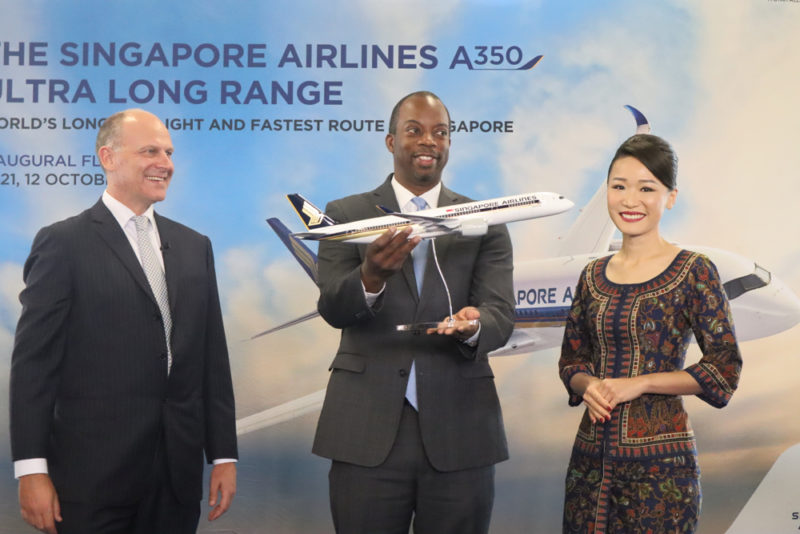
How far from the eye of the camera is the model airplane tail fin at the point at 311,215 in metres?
3.47

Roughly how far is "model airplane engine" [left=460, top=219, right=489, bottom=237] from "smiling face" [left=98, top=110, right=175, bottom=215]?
1251mm

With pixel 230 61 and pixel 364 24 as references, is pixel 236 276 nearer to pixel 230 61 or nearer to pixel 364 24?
pixel 230 61

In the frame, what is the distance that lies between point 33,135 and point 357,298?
12.1ft

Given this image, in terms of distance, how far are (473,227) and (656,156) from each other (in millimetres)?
763

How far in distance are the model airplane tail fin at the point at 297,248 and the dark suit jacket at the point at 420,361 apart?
2.22 m

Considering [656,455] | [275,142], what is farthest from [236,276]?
[656,455]

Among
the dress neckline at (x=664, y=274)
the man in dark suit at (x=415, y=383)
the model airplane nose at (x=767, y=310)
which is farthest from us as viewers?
the model airplane nose at (x=767, y=310)

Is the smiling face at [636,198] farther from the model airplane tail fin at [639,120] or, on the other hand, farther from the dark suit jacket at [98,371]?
the model airplane tail fin at [639,120]

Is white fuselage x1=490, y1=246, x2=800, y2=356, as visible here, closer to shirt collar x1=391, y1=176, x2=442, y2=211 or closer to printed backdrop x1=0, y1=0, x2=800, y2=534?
printed backdrop x1=0, y1=0, x2=800, y2=534

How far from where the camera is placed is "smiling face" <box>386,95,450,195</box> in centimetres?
330

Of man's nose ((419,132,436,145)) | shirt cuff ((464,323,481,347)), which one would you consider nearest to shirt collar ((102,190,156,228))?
man's nose ((419,132,436,145))

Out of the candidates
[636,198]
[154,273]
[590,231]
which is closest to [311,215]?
[154,273]

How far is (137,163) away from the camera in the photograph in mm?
3309

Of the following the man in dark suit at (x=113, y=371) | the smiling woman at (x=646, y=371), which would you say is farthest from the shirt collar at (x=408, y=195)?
the man in dark suit at (x=113, y=371)
